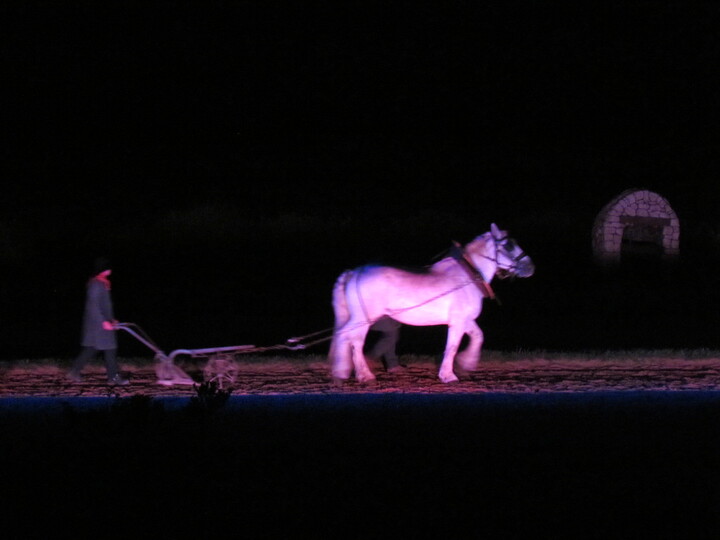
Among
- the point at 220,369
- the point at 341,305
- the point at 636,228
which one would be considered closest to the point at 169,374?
the point at 220,369

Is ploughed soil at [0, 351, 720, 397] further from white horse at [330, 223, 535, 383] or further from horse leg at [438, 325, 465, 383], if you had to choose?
white horse at [330, 223, 535, 383]

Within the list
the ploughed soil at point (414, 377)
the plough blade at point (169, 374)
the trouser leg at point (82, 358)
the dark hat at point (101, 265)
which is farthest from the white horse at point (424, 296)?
the trouser leg at point (82, 358)

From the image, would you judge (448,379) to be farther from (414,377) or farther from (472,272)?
(472,272)

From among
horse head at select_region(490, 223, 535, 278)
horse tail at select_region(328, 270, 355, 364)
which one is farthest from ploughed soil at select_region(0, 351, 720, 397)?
horse head at select_region(490, 223, 535, 278)

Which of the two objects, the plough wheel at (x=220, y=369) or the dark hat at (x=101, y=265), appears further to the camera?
the dark hat at (x=101, y=265)

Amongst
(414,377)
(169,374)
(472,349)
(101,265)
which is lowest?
(414,377)

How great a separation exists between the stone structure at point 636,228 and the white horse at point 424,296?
782 centimetres

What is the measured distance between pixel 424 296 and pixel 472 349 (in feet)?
3.68

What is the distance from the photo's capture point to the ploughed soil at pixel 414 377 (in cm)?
1205

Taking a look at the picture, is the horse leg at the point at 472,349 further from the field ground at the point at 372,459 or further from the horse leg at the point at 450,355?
the field ground at the point at 372,459

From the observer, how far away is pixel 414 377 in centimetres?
1323

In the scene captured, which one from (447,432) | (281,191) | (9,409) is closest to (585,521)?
(447,432)

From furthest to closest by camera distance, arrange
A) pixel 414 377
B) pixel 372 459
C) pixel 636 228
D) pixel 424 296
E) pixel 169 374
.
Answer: pixel 636 228 < pixel 414 377 < pixel 424 296 < pixel 169 374 < pixel 372 459

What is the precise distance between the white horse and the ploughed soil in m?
0.48
